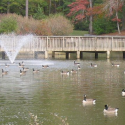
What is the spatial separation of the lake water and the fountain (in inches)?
468

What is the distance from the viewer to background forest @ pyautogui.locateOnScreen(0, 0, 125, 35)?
5431 cm

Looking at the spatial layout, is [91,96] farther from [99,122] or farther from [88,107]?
[99,122]

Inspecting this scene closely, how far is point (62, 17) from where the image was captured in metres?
62.0

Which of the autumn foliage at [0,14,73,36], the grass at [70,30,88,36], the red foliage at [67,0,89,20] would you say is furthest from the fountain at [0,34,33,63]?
the grass at [70,30,88,36]

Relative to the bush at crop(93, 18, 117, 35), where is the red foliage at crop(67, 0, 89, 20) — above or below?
above

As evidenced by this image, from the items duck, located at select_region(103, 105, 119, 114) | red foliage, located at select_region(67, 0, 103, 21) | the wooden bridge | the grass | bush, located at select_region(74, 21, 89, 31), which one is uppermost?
red foliage, located at select_region(67, 0, 103, 21)

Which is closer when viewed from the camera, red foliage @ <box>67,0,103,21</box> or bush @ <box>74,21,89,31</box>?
red foliage @ <box>67,0,103,21</box>

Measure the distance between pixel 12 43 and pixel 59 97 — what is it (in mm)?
25157

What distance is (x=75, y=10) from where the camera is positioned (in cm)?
6875

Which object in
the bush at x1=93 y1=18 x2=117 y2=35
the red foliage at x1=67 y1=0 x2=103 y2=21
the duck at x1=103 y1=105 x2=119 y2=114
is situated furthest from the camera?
the red foliage at x1=67 y1=0 x2=103 y2=21

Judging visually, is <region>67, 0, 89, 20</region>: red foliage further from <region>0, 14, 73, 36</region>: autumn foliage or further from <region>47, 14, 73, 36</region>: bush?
<region>47, 14, 73, 36</region>: bush

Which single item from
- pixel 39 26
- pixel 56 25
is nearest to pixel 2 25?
pixel 39 26

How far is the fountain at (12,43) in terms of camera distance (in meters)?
47.0

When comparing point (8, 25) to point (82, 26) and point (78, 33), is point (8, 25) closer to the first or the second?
point (78, 33)
